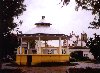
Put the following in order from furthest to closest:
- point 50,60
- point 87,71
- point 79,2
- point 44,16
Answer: point 44,16
point 50,60
point 79,2
point 87,71

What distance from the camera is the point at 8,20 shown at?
27484 mm

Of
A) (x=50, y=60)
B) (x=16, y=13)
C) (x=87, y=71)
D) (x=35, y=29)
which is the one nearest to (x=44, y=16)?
(x=35, y=29)

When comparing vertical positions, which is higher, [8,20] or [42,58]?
[8,20]

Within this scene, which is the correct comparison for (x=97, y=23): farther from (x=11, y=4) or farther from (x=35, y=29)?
(x=35, y=29)

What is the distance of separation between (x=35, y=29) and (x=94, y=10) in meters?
20.2

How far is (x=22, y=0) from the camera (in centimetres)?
2788

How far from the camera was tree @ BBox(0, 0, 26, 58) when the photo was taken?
2686 cm

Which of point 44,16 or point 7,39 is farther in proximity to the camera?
point 44,16

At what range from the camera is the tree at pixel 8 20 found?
26.9 metres

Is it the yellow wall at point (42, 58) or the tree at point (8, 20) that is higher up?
the tree at point (8, 20)

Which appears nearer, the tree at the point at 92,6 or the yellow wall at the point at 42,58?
the tree at the point at 92,6

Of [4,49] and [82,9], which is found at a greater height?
[82,9]

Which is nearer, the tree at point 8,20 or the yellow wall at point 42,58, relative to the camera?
the tree at point 8,20

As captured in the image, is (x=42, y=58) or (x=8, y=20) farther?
(x=42, y=58)
